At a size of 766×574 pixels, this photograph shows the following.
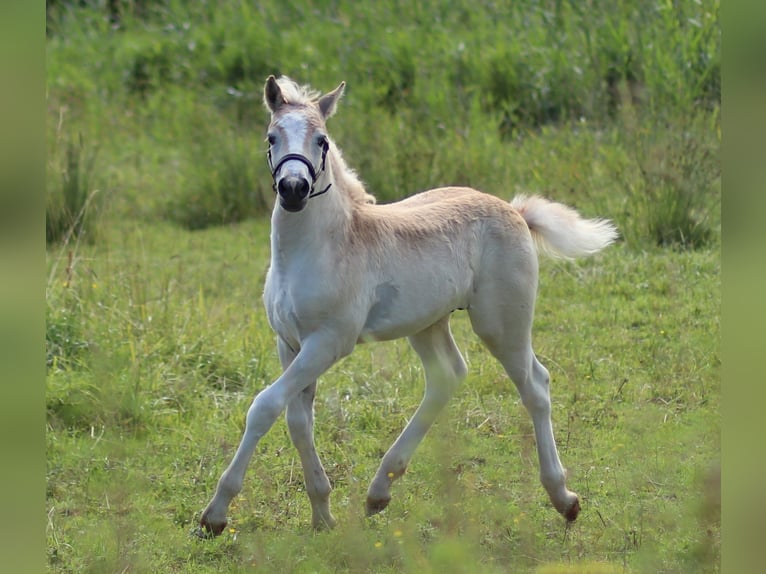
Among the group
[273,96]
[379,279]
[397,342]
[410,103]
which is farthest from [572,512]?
[410,103]

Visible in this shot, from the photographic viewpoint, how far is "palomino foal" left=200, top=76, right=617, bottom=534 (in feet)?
13.8

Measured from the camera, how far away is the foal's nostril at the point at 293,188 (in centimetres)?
395

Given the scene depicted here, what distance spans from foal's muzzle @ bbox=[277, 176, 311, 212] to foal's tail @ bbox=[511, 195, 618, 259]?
61.4 inches

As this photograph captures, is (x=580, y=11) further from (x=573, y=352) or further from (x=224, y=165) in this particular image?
(x=573, y=352)

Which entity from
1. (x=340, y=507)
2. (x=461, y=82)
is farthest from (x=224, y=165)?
(x=340, y=507)

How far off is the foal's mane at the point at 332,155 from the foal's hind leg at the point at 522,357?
0.73 meters

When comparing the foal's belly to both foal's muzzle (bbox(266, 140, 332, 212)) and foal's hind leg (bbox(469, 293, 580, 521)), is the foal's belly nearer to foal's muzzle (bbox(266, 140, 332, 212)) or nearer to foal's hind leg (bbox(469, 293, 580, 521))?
foal's hind leg (bbox(469, 293, 580, 521))

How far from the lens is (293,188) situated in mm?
3949

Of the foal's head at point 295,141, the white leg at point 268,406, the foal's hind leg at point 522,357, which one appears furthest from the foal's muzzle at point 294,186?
the foal's hind leg at point 522,357

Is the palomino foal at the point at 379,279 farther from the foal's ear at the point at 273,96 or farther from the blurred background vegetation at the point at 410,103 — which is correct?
the blurred background vegetation at the point at 410,103

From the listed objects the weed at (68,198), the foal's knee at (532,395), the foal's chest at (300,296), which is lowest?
the weed at (68,198)

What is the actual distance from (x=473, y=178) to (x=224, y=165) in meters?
2.39

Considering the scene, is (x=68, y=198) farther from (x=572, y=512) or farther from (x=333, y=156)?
(x=572, y=512)

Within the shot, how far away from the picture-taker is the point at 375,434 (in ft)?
19.3
